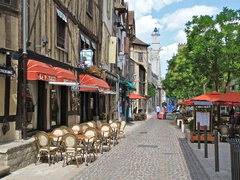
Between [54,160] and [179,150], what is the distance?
511 centimetres

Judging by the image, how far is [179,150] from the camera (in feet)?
42.2

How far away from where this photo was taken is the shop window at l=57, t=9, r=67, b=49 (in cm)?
1337

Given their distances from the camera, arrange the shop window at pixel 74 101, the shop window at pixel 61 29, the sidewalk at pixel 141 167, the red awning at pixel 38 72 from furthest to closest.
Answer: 1. the shop window at pixel 74 101
2. the shop window at pixel 61 29
3. the red awning at pixel 38 72
4. the sidewalk at pixel 141 167

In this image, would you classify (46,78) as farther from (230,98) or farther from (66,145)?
(230,98)

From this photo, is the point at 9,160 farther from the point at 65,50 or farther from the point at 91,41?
the point at 91,41

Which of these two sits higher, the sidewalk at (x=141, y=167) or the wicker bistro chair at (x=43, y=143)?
the wicker bistro chair at (x=43, y=143)

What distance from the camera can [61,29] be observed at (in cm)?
1394

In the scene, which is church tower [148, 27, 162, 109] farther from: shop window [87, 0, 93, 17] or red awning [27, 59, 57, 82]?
red awning [27, 59, 57, 82]

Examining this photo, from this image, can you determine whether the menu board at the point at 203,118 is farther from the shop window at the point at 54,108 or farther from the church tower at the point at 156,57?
the church tower at the point at 156,57

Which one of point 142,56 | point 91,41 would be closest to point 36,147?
point 91,41

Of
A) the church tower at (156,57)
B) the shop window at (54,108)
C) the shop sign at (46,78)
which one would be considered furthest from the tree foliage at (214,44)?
the church tower at (156,57)

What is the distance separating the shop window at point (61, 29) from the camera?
13.4 m

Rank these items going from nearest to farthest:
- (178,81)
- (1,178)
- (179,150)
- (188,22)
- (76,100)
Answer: (1,178) → (179,150) → (76,100) → (188,22) → (178,81)

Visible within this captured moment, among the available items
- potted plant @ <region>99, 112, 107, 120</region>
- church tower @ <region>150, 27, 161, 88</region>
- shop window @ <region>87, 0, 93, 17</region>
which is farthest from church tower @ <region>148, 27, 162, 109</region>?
shop window @ <region>87, 0, 93, 17</region>
